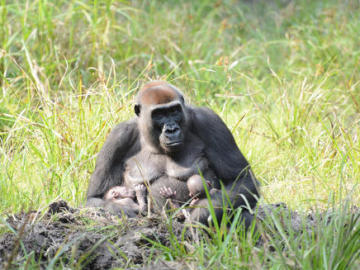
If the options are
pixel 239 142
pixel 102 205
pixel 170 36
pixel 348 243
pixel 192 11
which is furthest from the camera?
pixel 192 11

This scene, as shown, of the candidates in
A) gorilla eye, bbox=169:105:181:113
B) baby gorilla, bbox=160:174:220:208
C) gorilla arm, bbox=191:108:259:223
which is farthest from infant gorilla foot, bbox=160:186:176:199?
gorilla eye, bbox=169:105:181:113

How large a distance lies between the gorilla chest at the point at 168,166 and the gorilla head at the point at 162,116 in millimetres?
97

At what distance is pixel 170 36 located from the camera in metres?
8.55

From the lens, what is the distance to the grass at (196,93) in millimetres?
5113

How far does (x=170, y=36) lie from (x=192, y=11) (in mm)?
1784

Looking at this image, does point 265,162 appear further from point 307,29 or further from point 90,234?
point 307,29

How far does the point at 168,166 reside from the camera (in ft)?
15.8

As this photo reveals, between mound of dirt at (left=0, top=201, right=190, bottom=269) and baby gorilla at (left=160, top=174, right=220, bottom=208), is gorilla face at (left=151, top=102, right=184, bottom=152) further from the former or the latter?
mound of dirt at (left=0, top=201, right=190, bottom=269)

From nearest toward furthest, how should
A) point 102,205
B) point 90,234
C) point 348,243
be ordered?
point 348,243 < point 90,234 < point 102,205

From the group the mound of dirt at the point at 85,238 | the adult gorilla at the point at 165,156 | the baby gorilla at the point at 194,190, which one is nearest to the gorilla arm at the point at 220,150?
the adult gorilla at the point at 165,156

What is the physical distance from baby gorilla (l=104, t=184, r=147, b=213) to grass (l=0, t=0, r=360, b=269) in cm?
32

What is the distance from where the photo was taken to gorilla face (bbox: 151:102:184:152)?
4.52 m

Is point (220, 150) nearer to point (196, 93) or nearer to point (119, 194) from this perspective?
point (119, 194)

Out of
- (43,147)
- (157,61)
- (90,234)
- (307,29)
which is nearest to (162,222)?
(90,234)
